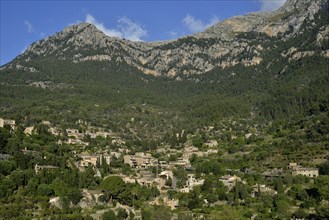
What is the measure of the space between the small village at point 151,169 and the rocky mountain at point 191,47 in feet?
224

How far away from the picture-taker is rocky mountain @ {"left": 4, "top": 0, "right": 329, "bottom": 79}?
164 metres

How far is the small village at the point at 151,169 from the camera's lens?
58906 mm

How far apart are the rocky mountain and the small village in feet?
224

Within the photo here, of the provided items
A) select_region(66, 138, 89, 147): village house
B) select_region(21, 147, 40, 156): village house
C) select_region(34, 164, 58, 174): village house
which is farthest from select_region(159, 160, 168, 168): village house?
select_region(34, 164, 58, 174): village house

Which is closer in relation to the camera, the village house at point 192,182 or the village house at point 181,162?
the village house at point 192,182

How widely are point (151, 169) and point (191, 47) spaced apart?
115 meters

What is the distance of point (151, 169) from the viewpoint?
255 ft

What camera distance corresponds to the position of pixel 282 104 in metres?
109

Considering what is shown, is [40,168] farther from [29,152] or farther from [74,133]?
[74,133]

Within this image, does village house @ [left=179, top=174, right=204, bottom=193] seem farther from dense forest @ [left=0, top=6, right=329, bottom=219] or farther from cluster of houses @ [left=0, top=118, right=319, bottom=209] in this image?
dense forest @ [left=0, top=6, right=329, bottom=219]

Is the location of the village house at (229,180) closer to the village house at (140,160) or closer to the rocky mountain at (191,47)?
the village house at (140,160)

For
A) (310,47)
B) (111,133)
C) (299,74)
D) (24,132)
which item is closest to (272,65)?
(310,47)

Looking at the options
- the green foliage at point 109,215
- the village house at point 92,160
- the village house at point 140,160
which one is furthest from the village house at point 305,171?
the village house at point 92,160

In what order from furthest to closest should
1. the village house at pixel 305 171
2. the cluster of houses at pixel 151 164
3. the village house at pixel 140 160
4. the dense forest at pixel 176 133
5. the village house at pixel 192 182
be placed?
1. the village house at pixel 140 160
2. the village house at pixel 305 171
3. the village house at pixel 192 182
4. the cluster of houses at pixel 151 164
5. the dense forest at pixel 176 133
